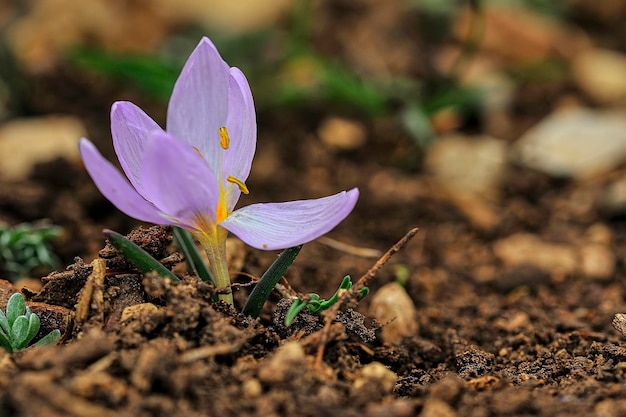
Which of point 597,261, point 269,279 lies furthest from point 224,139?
point 597,261

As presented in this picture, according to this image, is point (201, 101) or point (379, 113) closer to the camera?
point (201, 101)

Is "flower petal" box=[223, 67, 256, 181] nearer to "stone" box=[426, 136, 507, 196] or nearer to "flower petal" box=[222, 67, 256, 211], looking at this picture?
"flower petal" box=[222, 67, 256, 211]

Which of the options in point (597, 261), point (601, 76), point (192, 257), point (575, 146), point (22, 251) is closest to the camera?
point (192, 257)

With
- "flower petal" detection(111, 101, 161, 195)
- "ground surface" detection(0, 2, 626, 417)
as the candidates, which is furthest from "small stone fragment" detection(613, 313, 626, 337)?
"flower petal" detection(111, 101, 161, 195)

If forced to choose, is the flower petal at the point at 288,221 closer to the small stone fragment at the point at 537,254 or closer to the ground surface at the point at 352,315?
the ground surface at the point at 352,315

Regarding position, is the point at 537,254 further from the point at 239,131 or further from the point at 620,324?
the point at 239,131

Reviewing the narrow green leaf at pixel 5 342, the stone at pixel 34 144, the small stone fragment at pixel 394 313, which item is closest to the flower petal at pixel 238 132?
the narrow green leaf at pixel 5 342
